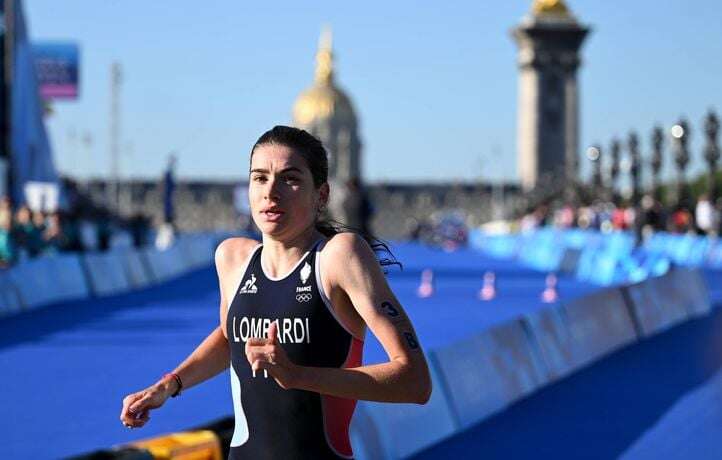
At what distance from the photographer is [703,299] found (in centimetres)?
2300

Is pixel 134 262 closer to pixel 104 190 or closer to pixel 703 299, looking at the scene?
pixel 703 299

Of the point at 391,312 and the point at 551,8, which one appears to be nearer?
the point at 391,312

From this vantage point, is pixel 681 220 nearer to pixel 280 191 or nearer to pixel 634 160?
pixel 634 160

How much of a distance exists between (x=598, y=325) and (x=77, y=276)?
13518 mm

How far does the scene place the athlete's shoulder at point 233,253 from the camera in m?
4.70

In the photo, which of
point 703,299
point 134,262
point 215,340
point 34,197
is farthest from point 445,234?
point 215,340

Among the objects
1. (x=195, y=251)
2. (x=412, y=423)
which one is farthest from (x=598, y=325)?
(x=195, y=251)

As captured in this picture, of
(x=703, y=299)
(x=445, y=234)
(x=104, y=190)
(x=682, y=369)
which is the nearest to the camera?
(x=682, y=369)

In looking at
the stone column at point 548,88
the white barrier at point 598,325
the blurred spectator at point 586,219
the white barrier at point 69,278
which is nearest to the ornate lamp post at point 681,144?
the blurred spectator at point 586,219

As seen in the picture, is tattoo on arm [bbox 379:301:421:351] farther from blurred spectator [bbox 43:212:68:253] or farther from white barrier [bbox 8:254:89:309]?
blurred spectator [bbox 43:212:68:253]

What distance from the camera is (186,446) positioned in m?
7.72

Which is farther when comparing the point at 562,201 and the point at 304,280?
the point at 562,201

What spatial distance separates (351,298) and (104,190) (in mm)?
143223

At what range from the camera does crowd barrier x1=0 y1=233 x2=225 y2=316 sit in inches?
928
